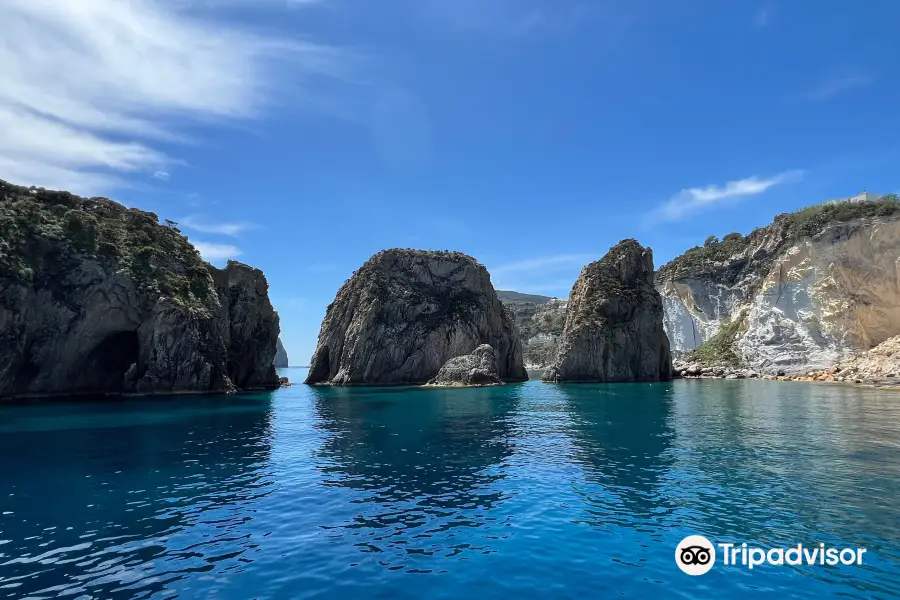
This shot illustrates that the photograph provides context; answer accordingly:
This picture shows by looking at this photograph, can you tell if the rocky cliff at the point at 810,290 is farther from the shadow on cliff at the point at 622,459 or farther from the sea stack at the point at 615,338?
the shadow on cliff at the point at 622,459

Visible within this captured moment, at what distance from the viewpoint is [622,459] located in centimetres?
2611

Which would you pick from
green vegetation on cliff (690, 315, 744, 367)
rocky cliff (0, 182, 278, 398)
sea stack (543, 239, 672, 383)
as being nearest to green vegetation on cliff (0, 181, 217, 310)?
rocky cliff (0, 182, 278, 398)

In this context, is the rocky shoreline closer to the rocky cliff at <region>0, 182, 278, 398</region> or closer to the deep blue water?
the deep blue water

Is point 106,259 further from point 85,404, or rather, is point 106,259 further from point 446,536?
point 446,536

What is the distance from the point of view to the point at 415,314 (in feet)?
399

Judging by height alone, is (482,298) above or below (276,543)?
above

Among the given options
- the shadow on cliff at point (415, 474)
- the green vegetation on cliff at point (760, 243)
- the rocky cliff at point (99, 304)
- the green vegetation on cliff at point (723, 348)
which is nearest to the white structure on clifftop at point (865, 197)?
the green vegetation on cliff at point (760, 243)

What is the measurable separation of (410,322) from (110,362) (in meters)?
61.1

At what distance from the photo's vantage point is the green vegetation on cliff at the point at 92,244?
66.1 m

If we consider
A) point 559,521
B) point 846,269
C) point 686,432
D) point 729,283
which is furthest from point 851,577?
point 729,283

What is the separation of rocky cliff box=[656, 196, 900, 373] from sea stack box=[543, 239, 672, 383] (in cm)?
1946

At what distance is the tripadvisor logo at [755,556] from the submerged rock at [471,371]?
8603cm

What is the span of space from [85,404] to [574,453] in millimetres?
60691

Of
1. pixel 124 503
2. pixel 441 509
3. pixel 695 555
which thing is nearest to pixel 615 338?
pixel 441 509
